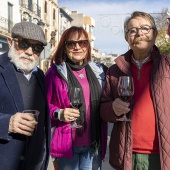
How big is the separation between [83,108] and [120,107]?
70 centimetres

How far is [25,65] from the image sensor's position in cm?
256

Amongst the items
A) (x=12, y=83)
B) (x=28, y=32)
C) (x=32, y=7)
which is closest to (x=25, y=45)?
(x=28, y=32)

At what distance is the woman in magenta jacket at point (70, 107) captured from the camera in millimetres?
3084

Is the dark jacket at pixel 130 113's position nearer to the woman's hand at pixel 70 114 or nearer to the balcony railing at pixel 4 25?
the woman's hand at pixel 70 114

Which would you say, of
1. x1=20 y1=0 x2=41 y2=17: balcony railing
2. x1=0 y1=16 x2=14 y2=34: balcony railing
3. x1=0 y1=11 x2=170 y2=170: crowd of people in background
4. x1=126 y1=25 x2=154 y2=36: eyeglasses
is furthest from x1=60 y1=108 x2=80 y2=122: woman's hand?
x1=20 y1=0 x2=41 y2=17: balcony railing

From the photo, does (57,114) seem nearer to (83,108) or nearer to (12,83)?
(83,108)

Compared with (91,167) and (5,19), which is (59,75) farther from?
(5,19)

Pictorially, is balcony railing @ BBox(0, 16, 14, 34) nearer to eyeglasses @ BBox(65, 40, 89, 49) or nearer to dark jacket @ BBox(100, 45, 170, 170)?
eyeglasses @ BBox(65, 40, 89, 49)

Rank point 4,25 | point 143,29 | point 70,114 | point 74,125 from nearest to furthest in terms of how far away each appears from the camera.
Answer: point 143,29, point 70,114, point 74,125, point 4,25

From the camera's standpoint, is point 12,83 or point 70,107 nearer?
point 12,83

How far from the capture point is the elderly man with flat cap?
2.23 m

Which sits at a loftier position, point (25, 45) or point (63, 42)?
point (63, 42)

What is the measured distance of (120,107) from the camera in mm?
2449

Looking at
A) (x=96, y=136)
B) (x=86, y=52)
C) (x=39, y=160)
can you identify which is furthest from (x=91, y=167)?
(x=86, y=52)
